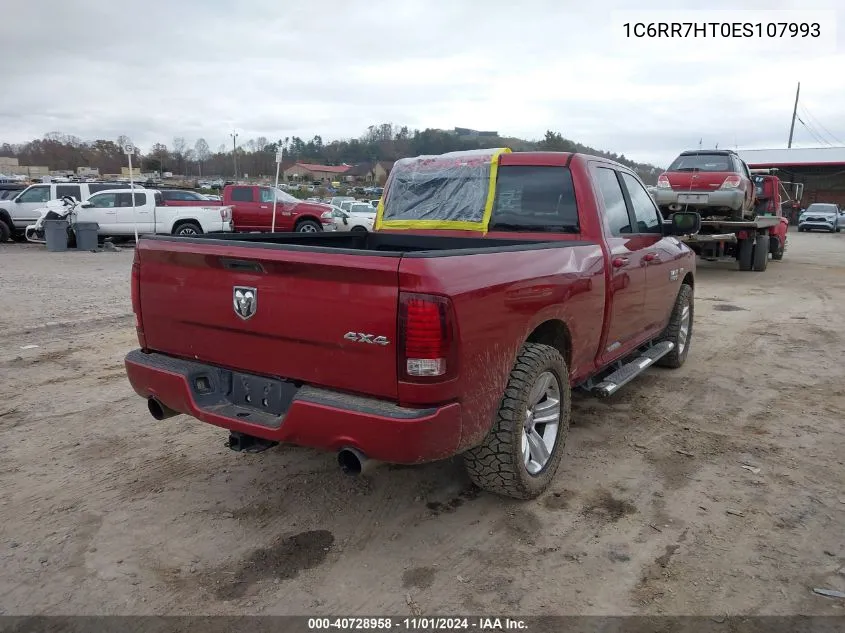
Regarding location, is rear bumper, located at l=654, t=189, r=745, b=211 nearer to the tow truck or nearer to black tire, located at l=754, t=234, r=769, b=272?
the tow truck

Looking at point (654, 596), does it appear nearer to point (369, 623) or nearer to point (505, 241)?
point (369, 623)

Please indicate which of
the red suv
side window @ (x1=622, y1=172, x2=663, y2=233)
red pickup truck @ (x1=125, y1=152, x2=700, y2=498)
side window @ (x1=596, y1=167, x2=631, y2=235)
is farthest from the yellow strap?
the red suv

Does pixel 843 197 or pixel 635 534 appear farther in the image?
pixel 843 197

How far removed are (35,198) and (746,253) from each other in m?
20.4

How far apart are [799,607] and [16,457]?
4.42 m

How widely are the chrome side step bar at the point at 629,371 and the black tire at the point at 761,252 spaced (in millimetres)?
10171

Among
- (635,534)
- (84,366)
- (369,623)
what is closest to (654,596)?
(635,534)

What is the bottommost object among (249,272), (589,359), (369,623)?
(369,623)

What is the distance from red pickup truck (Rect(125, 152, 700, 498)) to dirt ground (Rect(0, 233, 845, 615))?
429mm

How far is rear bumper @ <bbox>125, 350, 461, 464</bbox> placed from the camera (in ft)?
8.63

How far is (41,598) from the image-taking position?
8.69ft

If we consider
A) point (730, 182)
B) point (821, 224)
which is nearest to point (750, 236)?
point (730, 182)

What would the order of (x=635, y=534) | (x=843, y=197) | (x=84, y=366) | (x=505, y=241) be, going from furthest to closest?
(x=843, y=197), (x=84, y=366), (x=505, y=241), (x=635, y=534)

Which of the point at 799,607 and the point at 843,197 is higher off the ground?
the point at 843,197
